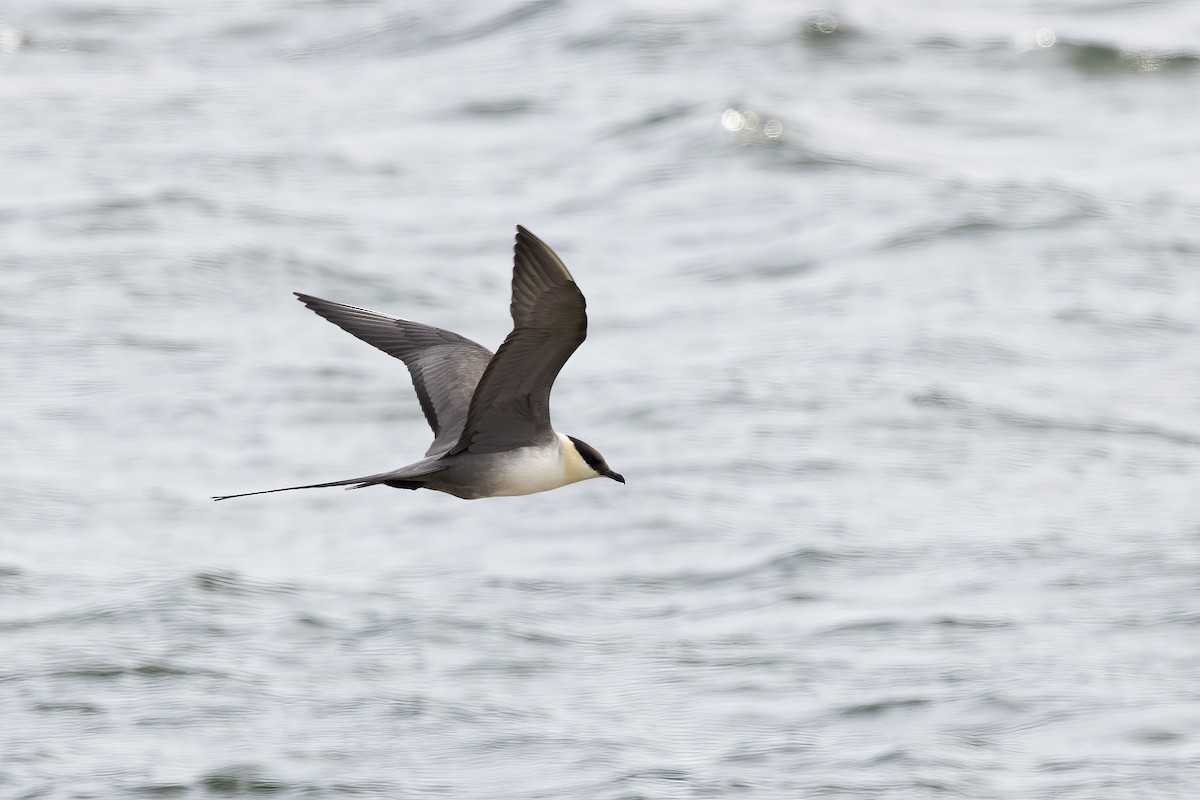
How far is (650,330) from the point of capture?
56.3 feet

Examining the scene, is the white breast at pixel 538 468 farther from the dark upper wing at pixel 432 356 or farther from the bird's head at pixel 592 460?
the dark upper wing at pixel 432 356

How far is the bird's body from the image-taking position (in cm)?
696

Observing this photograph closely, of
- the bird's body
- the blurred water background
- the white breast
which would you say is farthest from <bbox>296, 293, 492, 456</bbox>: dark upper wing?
the blurred water background

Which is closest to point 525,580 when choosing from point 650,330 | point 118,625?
point 118,625

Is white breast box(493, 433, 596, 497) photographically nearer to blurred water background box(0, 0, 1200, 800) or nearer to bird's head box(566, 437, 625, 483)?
bird's head box(566, 437, 625, 483)

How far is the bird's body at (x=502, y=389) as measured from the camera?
696 centimetres

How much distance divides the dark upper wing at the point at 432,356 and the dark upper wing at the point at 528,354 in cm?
50

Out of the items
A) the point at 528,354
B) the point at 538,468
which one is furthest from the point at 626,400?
the point at 528,354

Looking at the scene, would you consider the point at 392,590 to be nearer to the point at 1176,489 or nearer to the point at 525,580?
the point at 525,580

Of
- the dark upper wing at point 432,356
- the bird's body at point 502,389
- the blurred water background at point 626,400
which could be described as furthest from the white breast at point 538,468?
the blurred water background at point 626,400

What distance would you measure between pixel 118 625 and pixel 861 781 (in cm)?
470

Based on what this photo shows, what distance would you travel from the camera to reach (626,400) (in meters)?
16.3

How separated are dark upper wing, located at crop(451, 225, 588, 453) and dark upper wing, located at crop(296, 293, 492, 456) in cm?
50

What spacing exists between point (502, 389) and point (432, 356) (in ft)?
3.69
